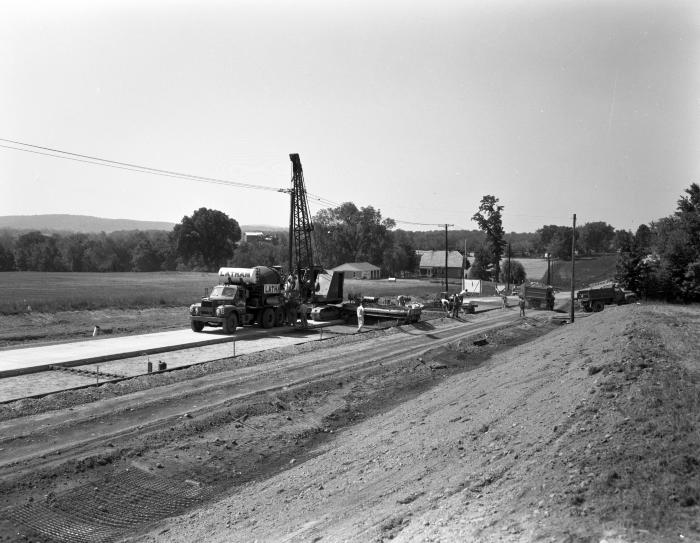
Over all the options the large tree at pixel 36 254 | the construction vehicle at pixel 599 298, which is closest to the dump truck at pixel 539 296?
the construction vehicle at pixel 599 298

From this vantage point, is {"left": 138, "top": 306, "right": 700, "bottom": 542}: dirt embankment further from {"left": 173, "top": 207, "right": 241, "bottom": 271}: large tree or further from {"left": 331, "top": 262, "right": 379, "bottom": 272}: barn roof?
{"left": 331, "top": 262, "right": 379, "bottom": 272}: barn roof

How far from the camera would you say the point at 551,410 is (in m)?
11.5

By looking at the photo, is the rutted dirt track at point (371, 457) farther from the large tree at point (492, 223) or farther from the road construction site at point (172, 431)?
the large tree at point (492, 223)

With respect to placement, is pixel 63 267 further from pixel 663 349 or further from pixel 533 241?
pixel 533 241

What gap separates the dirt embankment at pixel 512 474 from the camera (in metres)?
7.12

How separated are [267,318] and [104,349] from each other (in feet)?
34.8

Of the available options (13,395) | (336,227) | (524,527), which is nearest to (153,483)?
(524,527)

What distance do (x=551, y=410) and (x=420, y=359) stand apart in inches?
505

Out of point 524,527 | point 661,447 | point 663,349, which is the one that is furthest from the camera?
point 663,349

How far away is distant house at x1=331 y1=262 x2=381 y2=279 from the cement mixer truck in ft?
200

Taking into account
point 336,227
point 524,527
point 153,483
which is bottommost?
point 153,483

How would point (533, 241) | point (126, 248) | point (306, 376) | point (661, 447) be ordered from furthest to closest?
1. point (533, 241)
2. point (126, 248)
3. point (306, 376)
4. point (661, 447)

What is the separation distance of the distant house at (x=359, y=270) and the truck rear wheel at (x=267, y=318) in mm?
61399

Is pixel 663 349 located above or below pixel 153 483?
above
